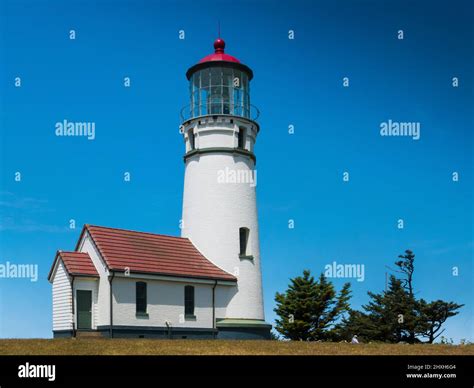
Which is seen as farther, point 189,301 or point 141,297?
point 189,301

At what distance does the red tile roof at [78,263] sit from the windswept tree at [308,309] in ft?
47.6

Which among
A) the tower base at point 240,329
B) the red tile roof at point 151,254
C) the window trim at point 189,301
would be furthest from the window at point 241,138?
the tower base at point 240,329

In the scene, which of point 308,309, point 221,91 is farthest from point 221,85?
point 308,309

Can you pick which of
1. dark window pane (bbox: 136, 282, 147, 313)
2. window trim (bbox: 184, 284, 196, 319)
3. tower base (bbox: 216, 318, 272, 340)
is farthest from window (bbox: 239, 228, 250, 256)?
dark window pane (bbox: 136, 282, 147, 313)

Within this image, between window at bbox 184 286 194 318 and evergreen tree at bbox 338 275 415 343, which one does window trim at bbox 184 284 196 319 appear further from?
evergreen tree at bbox 338 275 415 343

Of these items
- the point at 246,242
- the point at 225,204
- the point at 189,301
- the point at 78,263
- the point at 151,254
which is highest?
the point at 225,204

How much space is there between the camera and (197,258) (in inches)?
1329

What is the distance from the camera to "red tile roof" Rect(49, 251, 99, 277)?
2950 cm

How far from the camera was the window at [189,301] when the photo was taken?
104ft

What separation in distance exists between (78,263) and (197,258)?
6.49 meters

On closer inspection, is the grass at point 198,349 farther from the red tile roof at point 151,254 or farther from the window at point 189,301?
the window at point 189,301

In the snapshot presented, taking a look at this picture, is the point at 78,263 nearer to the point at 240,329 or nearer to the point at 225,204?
the point at 225,204

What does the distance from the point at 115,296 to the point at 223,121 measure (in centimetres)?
1135
